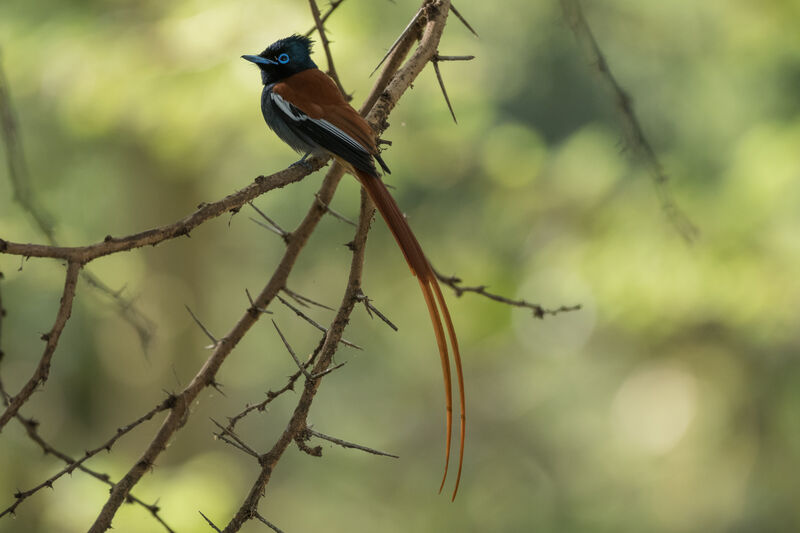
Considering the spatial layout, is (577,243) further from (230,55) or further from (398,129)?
(230,55)

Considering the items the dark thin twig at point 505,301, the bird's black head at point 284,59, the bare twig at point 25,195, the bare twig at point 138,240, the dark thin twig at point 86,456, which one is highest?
the bird's black head at point 284,59

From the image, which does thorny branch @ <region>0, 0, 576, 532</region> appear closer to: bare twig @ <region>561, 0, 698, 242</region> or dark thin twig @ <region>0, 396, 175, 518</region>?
dark thin twig @ <region>0, 396, 175, 518</region>

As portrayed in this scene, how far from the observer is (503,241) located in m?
7.16

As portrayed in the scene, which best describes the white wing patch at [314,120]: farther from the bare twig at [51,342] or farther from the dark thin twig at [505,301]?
the bare twig at [51,342]

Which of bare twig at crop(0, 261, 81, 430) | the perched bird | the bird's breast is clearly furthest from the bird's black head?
bare twig at crop(0, 261, 81, 430)

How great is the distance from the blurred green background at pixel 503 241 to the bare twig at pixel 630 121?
1.43m

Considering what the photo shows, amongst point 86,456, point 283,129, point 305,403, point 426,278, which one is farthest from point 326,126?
point 86,456

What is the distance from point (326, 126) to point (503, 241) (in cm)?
498

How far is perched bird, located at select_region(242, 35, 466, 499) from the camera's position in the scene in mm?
1737

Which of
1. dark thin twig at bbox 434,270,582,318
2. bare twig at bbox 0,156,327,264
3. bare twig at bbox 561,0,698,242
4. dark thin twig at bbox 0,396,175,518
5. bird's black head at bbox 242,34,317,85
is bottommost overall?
dark thin twig at bbox 0,396,175,518

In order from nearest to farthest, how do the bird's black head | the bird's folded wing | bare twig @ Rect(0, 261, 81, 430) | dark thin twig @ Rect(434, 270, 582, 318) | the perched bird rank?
bare twig @ Rect(0, 261, 81, 430) → the perched bird → the bird's folded wing → dark thin twig @ Rect(434, 270, 582, 318) → the bird's black head

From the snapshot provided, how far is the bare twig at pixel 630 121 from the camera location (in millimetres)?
1983

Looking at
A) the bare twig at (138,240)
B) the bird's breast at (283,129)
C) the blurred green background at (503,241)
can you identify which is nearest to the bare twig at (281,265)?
the bare twig at (138,240)

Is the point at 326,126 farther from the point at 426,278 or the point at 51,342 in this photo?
the point at 51,342
